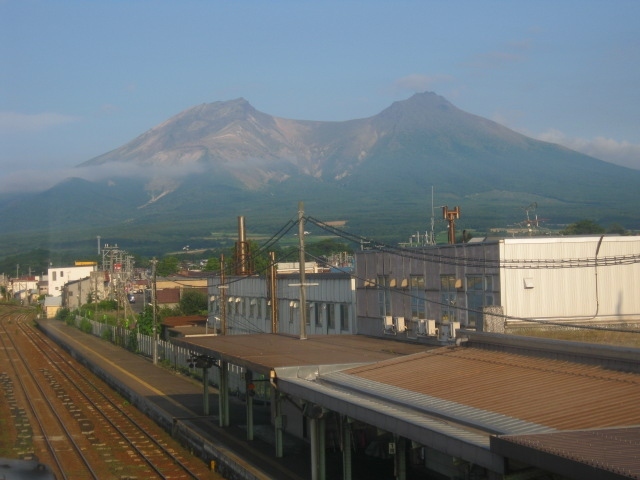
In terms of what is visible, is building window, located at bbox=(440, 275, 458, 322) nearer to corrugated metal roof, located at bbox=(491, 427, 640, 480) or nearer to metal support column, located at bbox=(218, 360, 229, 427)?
metal support column, located at bbox=(218, 360, 229, 427)

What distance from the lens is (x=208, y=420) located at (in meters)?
20.4

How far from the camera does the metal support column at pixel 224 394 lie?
62.2 ft

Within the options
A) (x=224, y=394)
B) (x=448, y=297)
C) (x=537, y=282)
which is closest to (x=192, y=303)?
(x=224, y=394)

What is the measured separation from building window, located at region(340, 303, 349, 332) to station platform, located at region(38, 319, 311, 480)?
368 cm

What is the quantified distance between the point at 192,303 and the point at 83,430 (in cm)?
3102

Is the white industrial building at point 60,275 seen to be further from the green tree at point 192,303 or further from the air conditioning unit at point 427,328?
the air conditioning unit at point 427,328

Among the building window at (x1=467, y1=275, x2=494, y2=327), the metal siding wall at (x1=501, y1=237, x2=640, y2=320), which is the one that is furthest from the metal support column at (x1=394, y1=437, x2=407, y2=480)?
the metal siding wall at (x1=501, y1=237, x2=640, y2=320)

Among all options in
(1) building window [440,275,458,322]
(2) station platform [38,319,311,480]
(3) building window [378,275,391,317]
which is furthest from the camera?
(3) building window [378,275,391,317]

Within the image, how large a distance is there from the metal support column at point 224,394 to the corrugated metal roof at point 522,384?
5.60 m

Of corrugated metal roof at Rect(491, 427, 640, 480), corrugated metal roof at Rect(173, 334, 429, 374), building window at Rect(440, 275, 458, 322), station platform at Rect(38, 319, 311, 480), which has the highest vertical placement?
building window at Rect(440, 275, 458, 322)

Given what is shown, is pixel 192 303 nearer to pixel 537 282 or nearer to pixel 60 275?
pixel 537 282

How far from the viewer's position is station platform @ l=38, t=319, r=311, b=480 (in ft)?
49.9

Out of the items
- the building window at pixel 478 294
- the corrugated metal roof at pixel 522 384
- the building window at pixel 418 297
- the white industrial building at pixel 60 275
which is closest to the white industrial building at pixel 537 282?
the building window at pixel 478 294

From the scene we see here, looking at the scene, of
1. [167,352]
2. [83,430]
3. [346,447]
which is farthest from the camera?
[167,352]
